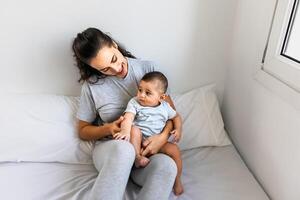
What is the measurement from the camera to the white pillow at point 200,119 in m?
1.39

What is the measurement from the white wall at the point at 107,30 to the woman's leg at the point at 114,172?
1.91ft

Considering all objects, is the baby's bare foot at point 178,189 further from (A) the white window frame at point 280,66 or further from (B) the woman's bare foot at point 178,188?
(A) the white window frame at point 280,66

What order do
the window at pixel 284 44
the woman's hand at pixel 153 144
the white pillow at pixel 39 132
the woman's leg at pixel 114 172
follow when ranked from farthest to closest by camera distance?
1. the white pillow at pixel 39 132
2. the woman's hand at pixel 153 144
3. the window at pixel 284 44
4. the woman's leg at pixel 114 172

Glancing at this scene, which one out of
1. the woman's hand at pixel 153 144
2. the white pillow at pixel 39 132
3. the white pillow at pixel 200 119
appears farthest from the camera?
the white pillow at pixel 200 119

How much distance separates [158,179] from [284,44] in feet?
2.42

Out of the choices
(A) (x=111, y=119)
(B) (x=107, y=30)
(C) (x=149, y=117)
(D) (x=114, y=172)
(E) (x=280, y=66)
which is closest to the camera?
(D) (x=114, y=172)

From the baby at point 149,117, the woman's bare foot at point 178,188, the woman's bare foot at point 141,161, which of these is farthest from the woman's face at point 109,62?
the woman's bare foot at point 178,188

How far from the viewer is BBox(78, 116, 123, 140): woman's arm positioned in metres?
1.14

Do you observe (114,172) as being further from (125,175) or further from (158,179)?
(158,179)

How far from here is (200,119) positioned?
1.42 meters

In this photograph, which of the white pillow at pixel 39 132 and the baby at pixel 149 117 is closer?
the baby at pixel 149 117

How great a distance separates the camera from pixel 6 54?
52.8 inches

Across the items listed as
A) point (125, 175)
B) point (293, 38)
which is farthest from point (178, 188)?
point (293, 38)

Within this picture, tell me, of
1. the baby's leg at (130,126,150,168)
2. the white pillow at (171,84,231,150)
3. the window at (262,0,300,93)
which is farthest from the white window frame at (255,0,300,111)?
the baby's leg at (130,126,150,168)
